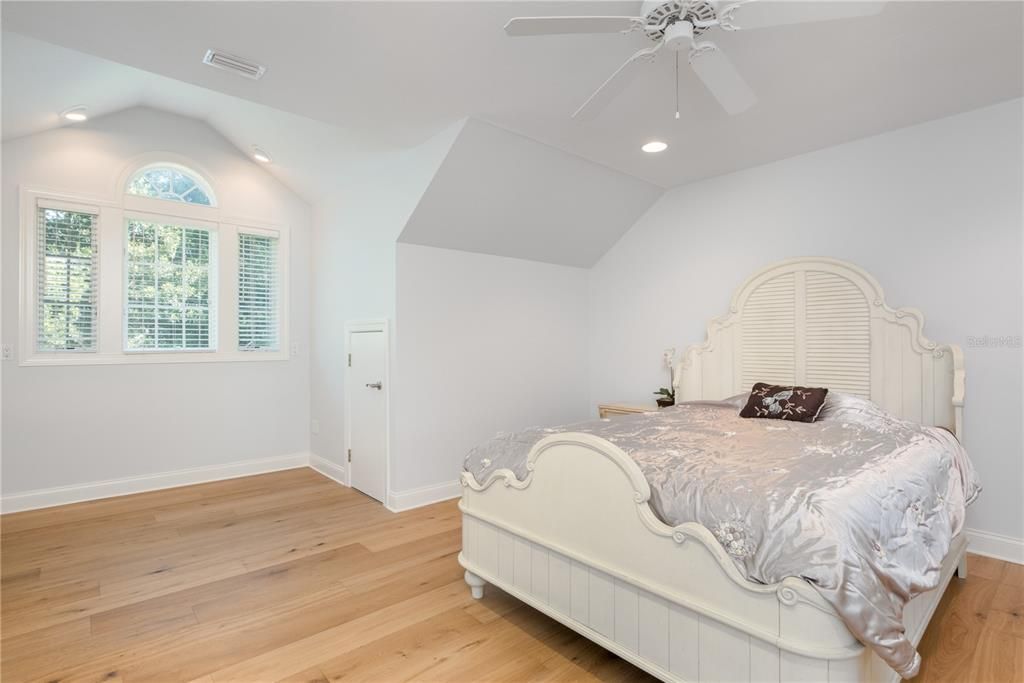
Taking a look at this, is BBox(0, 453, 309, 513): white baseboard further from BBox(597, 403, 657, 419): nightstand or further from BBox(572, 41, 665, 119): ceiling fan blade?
BBox(572, 41, 665, 119): ceiling fan blade

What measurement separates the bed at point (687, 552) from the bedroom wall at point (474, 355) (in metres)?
1.48

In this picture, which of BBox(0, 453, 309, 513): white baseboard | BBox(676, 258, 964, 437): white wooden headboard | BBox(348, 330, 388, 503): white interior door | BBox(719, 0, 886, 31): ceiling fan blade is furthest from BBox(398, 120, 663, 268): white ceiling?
BBox(0, 453, 309, 513): white baseboard

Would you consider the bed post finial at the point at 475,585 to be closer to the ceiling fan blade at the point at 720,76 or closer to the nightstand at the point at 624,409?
the nightstand at the point at 624,409

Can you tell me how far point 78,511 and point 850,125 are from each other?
585 centimetres

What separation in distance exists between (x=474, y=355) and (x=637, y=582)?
268 centimetres

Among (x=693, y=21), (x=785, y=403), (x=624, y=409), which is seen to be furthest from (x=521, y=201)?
(x=785, y=403)

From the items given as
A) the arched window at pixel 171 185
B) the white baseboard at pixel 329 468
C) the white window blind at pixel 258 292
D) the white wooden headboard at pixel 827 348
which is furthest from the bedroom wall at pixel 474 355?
the arched window at pixel 171 185

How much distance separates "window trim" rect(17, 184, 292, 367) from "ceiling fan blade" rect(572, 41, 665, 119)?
3628 mm

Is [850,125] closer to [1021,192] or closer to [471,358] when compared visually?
[1021,192]

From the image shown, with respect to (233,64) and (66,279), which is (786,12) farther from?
(66,279)

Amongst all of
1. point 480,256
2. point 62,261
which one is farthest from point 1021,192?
point 62,261

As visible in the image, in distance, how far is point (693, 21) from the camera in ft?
5.98

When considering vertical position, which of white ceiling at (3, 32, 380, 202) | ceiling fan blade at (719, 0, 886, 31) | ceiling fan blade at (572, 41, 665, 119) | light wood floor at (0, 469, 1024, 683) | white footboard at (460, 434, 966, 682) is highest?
white ceiling at (3, 32, 380, 202)

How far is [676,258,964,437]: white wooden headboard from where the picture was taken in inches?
120
